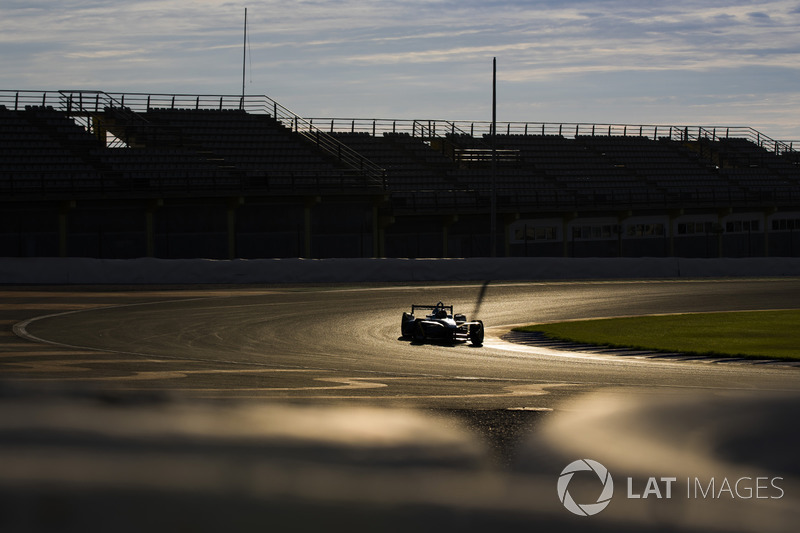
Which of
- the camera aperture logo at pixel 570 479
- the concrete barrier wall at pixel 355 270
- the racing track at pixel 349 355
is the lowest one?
the camera aperture logo at pixel 570 479

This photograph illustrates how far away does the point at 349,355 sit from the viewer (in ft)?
54.5

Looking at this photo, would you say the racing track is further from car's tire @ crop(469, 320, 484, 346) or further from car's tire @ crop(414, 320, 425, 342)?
car's tire @ crop(414, 320, 425, 342)

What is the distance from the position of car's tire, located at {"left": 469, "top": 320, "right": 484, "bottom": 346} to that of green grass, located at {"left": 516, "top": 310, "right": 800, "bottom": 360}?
75.8 inches

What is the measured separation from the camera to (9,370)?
14008 millimetres

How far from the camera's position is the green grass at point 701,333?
58.2 feet

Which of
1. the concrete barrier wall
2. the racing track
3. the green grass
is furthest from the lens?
the concrete barrier wall

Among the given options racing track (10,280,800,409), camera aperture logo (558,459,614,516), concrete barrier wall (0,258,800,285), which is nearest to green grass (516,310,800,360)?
racing track (10,280,800,409)

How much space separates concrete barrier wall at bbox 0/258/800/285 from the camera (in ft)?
105

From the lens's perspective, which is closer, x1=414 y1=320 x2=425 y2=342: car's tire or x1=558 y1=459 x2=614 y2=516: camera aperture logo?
x1=558 y1=459 x2=614 y2=516: camera aperture logo

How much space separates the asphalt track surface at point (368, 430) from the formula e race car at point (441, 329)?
0.55 meters

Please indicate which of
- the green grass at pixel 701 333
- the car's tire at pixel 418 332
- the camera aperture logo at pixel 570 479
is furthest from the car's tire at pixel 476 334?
the camera aperture logo at pixel 570 479

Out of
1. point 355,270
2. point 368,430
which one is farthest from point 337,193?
point 368,430

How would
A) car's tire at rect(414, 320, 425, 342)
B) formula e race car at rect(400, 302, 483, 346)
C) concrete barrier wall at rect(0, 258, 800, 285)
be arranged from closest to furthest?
1. formula e race car at rect(400, 302, 483, 346)
2. car's tire at rect(414, 320, 425, 342)
3. concrete barrier wall at rect(0, 258, 800, 285)

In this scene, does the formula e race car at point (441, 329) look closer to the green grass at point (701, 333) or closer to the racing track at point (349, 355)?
the racing track at point (349, 355)
